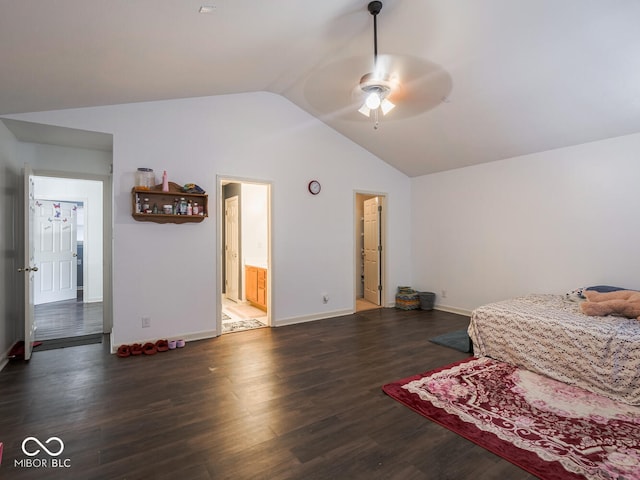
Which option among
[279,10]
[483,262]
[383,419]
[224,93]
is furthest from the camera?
[483,262]

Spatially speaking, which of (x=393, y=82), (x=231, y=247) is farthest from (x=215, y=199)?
(x=231, y=247)

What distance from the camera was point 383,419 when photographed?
233cm

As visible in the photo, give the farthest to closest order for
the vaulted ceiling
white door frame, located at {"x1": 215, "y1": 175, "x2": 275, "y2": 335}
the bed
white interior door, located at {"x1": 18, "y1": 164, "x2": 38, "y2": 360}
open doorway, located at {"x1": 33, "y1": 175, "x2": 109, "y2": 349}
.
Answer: open doorway, located at {"x1": 33, "y1": 175, "x2": 109, "y2": 349} < white door frame, located at {"x1": 215, "y1": 175, "x2": 275, "y2": 335} < white interior door, located at {"x1": 18, "y1": 164, "x2": 38, "y2": 360} < the bed < the vaulted ceiling

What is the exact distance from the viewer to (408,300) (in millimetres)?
5809

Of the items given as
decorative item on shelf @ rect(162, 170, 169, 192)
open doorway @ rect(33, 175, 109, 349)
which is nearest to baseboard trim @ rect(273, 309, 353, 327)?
decorative item on shelf @ rect(162, 170, 169, 192)

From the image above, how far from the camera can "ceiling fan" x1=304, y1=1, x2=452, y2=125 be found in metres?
2.96

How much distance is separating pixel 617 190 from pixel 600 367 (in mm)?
2334

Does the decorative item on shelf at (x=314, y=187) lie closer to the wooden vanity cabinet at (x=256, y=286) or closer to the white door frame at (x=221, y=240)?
the white door frame at (x=221, y=240)

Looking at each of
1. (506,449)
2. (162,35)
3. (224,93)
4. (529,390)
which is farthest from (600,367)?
(224,93)

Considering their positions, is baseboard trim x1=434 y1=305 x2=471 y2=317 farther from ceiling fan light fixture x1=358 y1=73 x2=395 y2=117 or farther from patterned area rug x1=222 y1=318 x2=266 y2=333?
ceiling fan light fixture x1=358 y1=73 x2=395 y2=117

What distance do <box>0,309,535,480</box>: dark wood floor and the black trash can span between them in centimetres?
191

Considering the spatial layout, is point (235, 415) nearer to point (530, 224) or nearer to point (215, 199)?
point (215, 199)

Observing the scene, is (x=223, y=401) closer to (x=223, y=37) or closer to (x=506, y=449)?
(x=506, y=449)

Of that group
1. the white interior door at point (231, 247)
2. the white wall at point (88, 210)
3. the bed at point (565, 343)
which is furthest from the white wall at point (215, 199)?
the white wall at point (88, 210)
